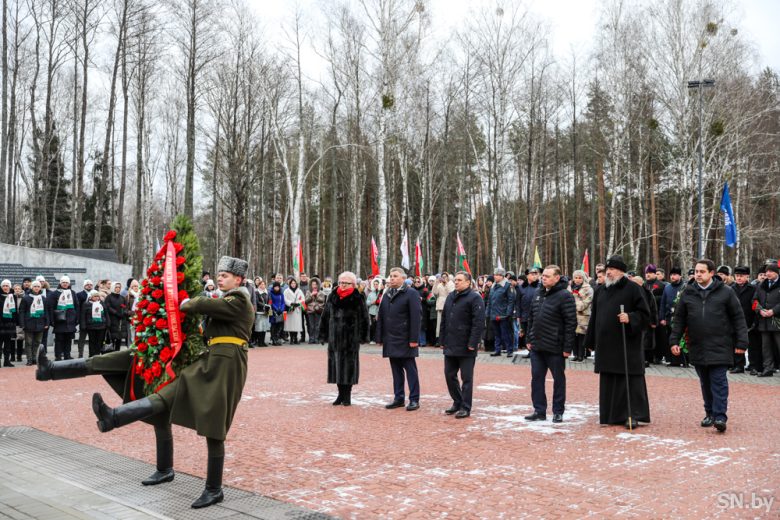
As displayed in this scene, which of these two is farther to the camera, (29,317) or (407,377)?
(29,317)

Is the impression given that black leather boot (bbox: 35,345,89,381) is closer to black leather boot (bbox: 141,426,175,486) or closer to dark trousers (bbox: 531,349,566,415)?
black leather boot (bbox: 141,426,175,486)

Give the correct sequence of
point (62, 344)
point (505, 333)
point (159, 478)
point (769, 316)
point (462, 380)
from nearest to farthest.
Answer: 1. point (159, 478)
2. point (462, 380)
3. point (769, 316)
4. point (62, 344)
5. point (505, 333)

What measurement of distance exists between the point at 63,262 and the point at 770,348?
19303mm

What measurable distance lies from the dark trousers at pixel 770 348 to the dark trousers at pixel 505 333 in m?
5.85

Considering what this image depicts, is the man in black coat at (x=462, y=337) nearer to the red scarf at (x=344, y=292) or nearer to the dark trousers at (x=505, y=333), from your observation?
the red scarf at (x=344, y=292)

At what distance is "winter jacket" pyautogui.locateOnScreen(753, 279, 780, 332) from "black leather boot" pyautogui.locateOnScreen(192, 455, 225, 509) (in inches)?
448

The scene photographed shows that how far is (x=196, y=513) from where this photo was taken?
4.84m

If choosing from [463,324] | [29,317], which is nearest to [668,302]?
[463,324]

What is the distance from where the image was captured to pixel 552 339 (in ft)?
28.6

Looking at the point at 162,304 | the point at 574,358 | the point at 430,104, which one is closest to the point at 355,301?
the point at 162,304

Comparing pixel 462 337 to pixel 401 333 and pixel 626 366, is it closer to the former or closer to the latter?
pixel 401 333

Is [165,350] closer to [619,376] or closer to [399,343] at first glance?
[399,343]

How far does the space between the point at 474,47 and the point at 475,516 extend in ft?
101

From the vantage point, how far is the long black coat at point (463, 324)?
897 cm
